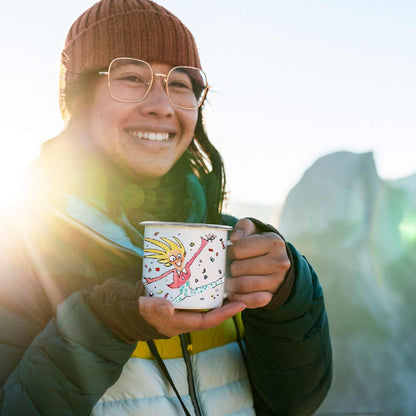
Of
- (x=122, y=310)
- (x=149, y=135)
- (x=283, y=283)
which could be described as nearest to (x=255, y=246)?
(x=283, y=283)

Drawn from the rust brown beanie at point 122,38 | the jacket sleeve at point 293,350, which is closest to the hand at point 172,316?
the jacket sleeve at point 293,350

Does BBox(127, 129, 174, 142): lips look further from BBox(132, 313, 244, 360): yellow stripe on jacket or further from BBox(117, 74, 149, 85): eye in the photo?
BBox(132, 313, 244, 360): yellow stripe on jacket

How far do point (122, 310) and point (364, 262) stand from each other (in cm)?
465

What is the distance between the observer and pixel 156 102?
67.6 inches

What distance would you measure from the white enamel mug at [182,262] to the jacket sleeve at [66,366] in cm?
18

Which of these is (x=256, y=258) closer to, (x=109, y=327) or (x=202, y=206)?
(x=109, y=327)

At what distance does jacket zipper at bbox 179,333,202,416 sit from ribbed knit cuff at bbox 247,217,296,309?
311 millimetres

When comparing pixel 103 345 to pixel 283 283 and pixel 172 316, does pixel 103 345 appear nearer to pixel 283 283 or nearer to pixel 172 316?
pixel 172 316

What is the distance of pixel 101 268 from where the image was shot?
1.47m

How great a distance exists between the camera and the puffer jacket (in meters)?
1.17

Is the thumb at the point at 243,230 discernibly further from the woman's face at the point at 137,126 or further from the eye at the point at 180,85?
the eye at the point at 180,85

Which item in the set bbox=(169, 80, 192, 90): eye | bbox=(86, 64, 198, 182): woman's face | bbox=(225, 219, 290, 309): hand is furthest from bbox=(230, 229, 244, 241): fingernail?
bbox=(169, 80, 192, 90): eye

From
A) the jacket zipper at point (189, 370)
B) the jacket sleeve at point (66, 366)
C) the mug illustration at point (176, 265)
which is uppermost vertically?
the mug illustration at point (176, 265)

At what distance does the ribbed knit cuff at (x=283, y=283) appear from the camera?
4.38 ft
